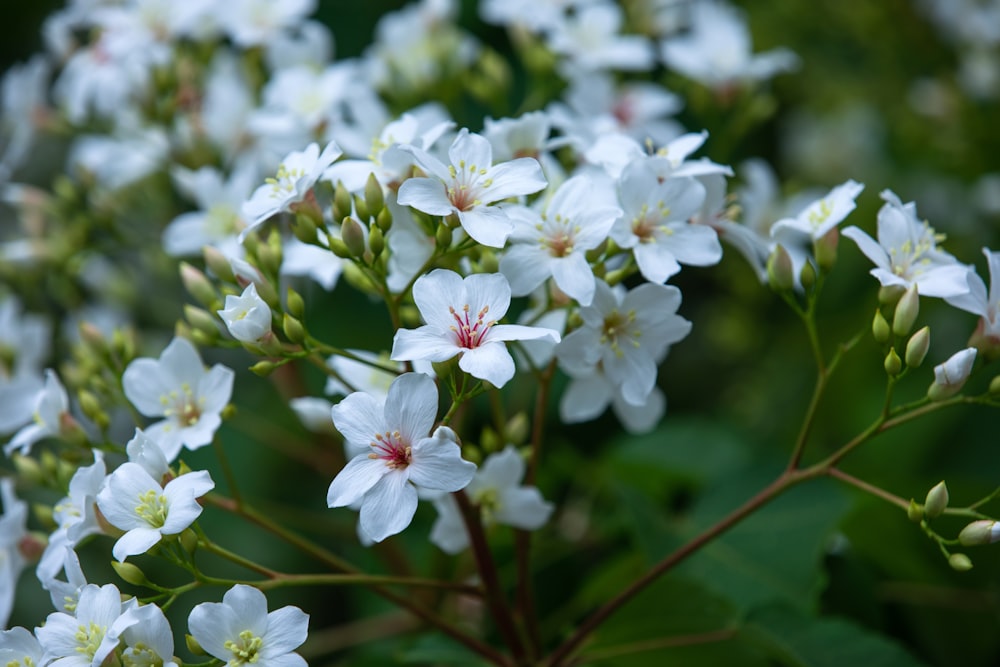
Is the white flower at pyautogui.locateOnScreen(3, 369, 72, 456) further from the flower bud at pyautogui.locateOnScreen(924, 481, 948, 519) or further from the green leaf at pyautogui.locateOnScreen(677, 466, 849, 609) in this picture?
the flower bud at pyautogui.locateOnScreen(924, 481, 948, 519)

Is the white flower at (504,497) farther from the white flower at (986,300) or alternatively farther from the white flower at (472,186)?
the white flower at (986,300)

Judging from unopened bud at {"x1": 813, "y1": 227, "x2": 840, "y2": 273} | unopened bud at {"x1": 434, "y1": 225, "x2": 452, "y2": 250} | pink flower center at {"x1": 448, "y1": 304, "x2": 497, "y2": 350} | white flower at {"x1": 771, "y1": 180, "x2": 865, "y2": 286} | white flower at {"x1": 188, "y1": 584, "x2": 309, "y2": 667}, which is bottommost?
white flower at {"x1": 188, "y1": 584, "x2": 309, "y2": 667}

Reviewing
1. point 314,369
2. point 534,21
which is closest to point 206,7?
point 534,21

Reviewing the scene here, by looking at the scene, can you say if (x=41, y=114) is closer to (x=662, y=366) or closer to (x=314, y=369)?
(x=314, y=369)

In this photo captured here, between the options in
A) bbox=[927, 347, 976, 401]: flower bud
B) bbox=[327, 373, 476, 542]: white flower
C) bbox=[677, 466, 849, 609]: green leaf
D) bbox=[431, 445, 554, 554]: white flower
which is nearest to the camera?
bbox=[327, 373, 476, 542]: white flower

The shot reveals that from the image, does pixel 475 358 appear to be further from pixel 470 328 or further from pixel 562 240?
pixel 562 240

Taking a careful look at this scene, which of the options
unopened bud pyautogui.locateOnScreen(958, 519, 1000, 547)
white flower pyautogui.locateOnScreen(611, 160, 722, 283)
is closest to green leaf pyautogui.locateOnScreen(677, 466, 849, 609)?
unopened bud pyautogui.locateOnScreen(958, 519, 1000, 547)
